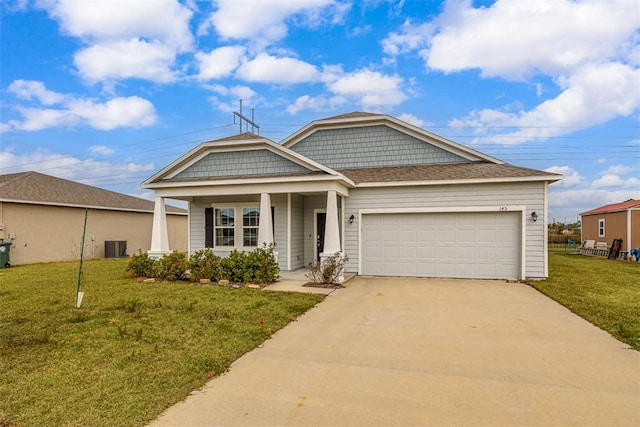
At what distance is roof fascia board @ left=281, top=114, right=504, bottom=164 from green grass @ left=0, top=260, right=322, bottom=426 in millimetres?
7645

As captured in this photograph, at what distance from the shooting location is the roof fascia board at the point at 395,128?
1264 centimetres

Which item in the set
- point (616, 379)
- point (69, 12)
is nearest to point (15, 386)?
point (616, 379)

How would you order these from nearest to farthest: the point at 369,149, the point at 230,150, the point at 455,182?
the point at 455,182 → the point at 230,150 → the point at 369,149

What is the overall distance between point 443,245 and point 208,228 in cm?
827

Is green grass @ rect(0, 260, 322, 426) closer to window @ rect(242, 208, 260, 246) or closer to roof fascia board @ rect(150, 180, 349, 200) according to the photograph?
roof fascia board @ rect(150, 180, 349, 200)

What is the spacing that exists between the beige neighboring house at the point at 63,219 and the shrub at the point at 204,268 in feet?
33.8

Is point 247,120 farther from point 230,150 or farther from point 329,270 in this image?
point 329,270

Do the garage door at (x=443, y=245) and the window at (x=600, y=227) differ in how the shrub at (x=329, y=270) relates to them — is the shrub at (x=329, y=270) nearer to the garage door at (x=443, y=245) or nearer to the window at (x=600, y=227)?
the garage door at (x=443, y=245)

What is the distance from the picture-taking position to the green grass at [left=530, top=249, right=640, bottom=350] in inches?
217

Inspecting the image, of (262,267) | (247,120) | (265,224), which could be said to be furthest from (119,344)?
(247,120)

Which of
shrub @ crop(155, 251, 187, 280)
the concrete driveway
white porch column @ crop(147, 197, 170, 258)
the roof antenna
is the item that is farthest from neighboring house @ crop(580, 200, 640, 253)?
white porch column @ crop(147, 197, 170, 258)

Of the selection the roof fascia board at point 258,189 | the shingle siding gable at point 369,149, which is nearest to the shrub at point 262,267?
the roof fascia board at point 258,189

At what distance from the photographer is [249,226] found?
12508 mm

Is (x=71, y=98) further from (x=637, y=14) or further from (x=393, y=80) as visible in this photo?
(x=637, y=14)
